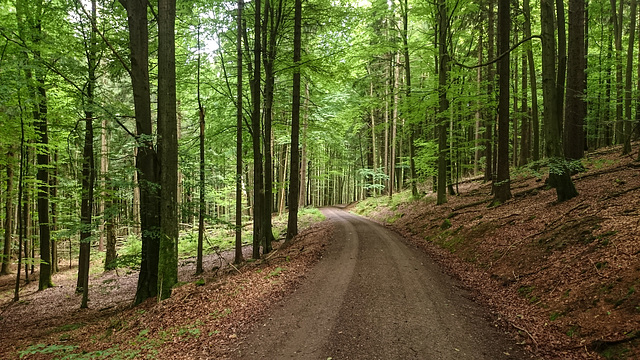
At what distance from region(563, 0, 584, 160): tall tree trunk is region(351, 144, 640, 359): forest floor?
4.97 feet

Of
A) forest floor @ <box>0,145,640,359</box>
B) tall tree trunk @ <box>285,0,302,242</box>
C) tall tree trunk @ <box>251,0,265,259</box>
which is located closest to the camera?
forest floor @ <box>0,145,640,359</box>

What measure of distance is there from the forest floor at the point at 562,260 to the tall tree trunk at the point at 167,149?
296 inches

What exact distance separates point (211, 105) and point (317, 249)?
8.46 m

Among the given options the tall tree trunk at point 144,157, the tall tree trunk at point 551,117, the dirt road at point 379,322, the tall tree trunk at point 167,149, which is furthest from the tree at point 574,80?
the tall tree trunk at point 144,157

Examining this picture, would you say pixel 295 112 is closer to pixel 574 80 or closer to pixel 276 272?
pixel 276 272

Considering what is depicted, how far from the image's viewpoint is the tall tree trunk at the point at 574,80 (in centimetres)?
977

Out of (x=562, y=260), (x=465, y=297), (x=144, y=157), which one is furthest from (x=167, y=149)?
(x=562, y=260)

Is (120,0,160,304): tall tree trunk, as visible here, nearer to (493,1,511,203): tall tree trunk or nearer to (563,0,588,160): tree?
(493,1,511,203): tall tree trunk

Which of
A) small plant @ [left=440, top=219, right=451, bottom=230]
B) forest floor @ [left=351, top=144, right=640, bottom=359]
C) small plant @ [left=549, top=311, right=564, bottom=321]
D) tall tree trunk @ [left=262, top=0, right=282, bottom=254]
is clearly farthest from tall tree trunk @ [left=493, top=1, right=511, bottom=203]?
tall tree trunk @ [left=262, top=0, right=282, bottom=254]

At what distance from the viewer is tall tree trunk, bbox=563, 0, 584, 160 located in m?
9.77

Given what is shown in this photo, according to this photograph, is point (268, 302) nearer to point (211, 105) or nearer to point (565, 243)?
point (565, 243)

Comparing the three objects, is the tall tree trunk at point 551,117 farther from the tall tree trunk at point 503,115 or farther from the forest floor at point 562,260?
the tall tree trunk at point 503,115

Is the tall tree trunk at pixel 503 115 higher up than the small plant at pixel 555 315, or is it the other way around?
the tall tree trunk at pixel 503 115

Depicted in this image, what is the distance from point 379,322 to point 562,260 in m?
4.41
